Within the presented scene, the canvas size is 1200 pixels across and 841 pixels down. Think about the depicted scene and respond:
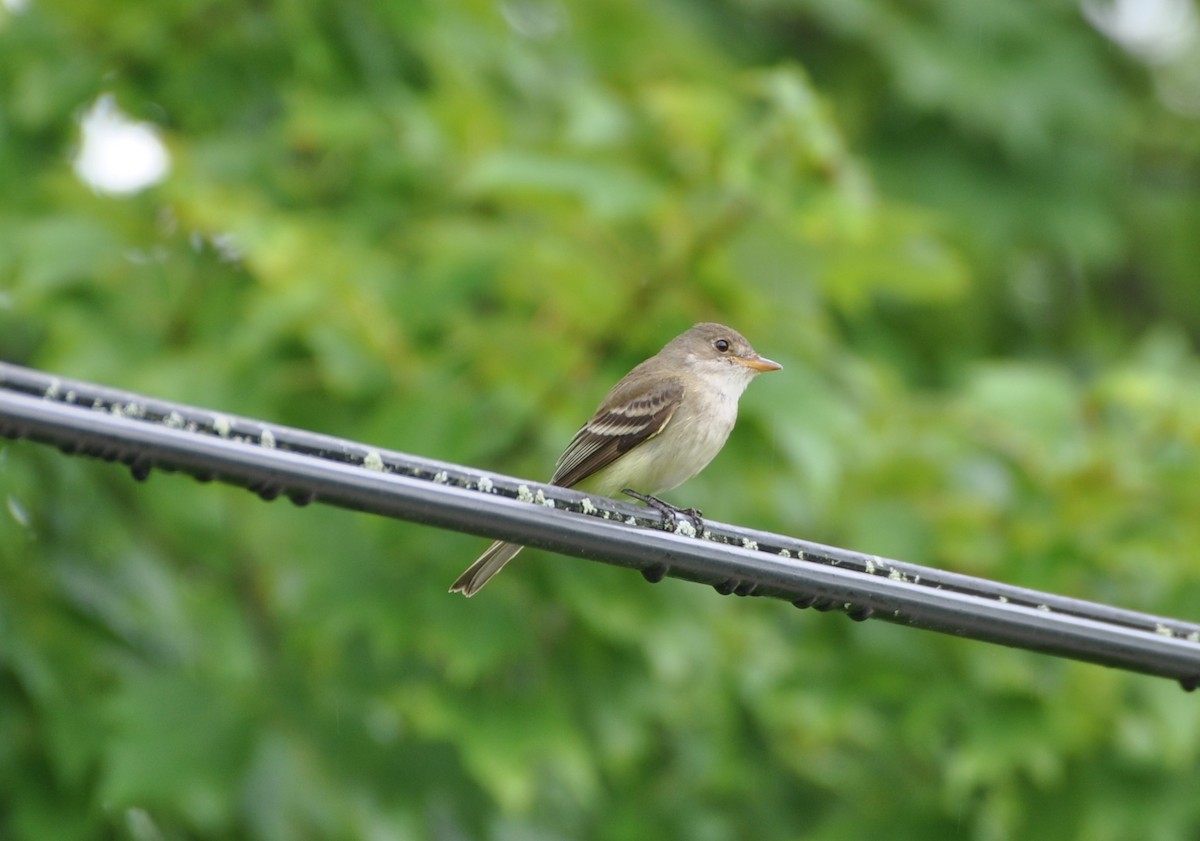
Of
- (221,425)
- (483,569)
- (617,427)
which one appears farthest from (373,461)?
(617,427)

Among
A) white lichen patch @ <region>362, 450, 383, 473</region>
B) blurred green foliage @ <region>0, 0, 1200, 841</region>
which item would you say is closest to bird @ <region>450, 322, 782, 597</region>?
blurred green foliage @ <region>0, 0, 1200, 841</region>

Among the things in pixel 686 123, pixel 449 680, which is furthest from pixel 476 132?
pixel 449 680

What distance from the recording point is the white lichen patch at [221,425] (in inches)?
156

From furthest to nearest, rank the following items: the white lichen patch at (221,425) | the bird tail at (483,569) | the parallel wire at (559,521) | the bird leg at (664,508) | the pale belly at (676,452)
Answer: the pale belly at (676,452) → the bird leg at (664,508) → the bird tail at (483,569) → the white lichen patch at (221,425) → the parallel wire at (559,521)

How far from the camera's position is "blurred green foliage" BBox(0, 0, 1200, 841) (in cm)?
639

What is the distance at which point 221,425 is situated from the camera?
397 cm

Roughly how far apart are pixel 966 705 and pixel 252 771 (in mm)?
2899

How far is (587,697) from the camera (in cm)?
688

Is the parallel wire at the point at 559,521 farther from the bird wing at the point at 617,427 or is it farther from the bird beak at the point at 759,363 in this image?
the bird beak at the point at 759,363

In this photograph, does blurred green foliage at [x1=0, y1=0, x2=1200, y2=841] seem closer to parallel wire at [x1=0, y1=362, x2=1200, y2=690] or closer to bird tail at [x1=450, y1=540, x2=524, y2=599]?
bird tail at [x1=450, y1=540, x2=524, y2=599]

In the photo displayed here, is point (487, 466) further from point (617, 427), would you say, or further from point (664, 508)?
point (664, 508)

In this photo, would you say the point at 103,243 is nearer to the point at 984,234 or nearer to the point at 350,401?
the point at 350,401

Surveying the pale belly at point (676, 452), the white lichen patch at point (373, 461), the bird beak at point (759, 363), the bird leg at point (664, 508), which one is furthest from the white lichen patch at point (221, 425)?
the bird beak at point (759, 363)

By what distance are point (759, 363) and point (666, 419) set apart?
431 mm
